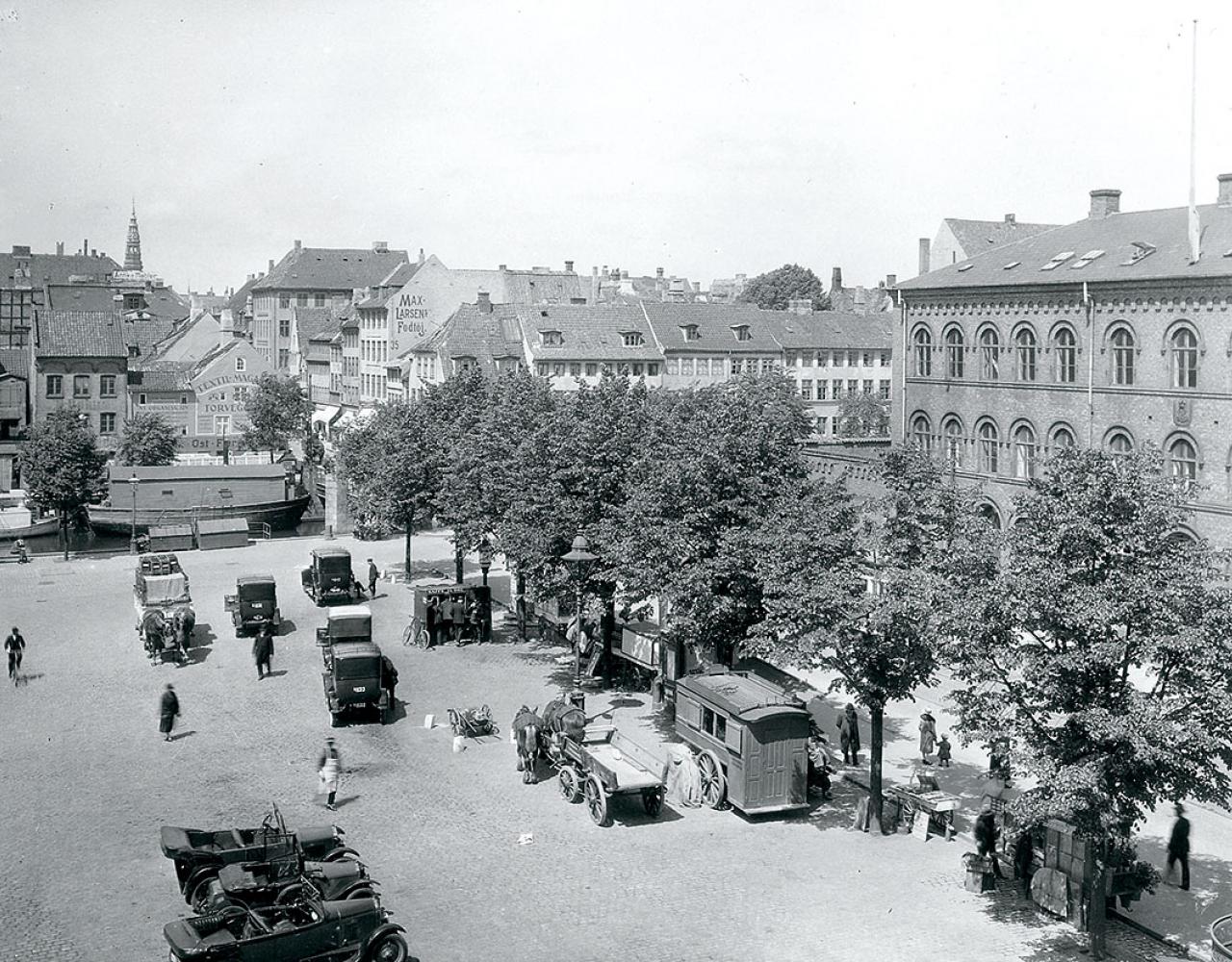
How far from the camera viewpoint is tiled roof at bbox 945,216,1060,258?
83500mm

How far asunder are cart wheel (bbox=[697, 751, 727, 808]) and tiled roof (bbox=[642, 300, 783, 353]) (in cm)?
6293

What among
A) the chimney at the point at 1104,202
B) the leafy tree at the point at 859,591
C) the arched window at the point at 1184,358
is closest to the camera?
the leafy tree at the point at 859,591

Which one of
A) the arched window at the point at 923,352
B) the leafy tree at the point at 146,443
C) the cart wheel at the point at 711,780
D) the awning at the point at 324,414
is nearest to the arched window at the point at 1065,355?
the arched window at the point at 923,352

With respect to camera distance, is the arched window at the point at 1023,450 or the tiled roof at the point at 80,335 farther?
the tiled roof at the point at 80,335

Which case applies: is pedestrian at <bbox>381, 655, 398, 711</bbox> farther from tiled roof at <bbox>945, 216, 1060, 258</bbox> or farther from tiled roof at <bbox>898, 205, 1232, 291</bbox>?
tiled roof at <bbox>945, 216, 1060, 258</bbox>

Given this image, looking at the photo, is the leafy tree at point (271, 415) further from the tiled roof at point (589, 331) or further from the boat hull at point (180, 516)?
the tiled roof at point (589, 331)

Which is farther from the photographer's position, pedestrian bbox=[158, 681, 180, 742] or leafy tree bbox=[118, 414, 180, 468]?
leafy tree bbox=[118, 414, 180, 468]

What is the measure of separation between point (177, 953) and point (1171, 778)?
43.0 ft

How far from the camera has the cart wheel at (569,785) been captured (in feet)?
79.6

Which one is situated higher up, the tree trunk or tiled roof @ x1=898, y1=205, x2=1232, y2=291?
tiled roof @ x1=898, y1=205, x2=1232, y2=291

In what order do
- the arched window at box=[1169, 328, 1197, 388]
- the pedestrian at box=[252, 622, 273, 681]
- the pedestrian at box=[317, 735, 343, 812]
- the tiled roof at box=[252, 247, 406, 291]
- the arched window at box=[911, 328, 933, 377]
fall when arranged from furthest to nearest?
the tiled roof at box=[252, 247, 406, 291] → the arched window at box=[911, 328, 933, 377] → the arched window at box=[1169, 328, 1197, 388] → the pedestrian at box=[252, 622, 273, 681] → the pedestrian at box=[317, 735, 343, 812]

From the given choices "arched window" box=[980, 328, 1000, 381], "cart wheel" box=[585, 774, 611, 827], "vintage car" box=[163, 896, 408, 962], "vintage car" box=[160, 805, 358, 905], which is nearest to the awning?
"arched window" box=[980, 328, 1000, 381]

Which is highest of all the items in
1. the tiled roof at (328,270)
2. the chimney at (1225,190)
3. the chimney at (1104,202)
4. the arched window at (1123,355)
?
the tiled roof at (328,270)

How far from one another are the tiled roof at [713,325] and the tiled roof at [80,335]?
126 feet
